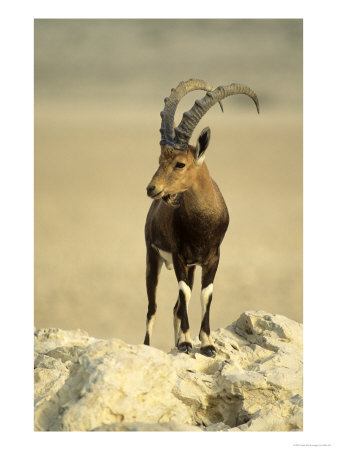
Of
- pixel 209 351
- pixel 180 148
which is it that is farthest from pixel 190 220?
pixel 209 351

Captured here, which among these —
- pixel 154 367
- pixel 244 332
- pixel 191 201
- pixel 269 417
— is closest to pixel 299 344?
pixel 244 332

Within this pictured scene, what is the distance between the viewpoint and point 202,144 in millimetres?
10453

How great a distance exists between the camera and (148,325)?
11.8 metres

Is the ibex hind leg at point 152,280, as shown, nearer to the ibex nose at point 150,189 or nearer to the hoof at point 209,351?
the hoof at point 209,351

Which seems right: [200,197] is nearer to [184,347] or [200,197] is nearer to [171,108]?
[171,108]

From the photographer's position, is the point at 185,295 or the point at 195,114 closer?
the point at 195,114

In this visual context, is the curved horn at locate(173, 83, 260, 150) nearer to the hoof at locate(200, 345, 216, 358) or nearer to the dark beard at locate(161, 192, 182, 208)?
the dark beard at locate(161, 192, 182, 208)

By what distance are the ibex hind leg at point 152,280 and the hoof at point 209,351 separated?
135 centimetres

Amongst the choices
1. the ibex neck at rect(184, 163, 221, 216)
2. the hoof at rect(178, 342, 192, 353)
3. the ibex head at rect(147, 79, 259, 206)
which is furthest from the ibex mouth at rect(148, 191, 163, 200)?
the hoof at rect(178, 342, 192, 353)

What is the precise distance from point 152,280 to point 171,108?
256 cm

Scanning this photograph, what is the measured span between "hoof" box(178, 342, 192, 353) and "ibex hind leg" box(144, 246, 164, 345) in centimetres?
113

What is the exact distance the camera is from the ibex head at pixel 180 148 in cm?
1020

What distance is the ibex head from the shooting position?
10195 mm
